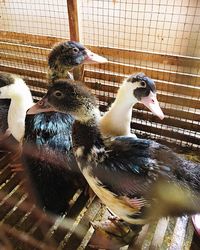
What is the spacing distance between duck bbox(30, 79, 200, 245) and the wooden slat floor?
0.28m

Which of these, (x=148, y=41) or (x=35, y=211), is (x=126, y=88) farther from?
(x=148, y=41)

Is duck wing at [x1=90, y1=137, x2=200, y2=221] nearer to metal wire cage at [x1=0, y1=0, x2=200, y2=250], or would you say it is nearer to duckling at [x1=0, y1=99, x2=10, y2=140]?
metal wire cage at [x1=0, y1=0, x2=200, y2=250]

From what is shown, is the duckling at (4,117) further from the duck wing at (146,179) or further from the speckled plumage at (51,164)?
the duck wing at (146,179)

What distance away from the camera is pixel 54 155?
6.23 ft

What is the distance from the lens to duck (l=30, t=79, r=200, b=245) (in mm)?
1500

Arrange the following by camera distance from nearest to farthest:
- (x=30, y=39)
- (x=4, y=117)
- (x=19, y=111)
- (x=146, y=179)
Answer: (x=146, y=179) < (x=19, y=111) < (x=4, y=117) < (x=30, y=39)

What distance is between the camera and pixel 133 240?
6.08 ft

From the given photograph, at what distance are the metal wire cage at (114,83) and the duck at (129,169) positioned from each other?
42 cm

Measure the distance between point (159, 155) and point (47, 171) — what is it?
69 centimetres

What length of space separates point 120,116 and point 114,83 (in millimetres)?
729

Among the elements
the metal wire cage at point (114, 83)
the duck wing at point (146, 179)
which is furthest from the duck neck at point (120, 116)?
the metal wire cage at point (114, 83)

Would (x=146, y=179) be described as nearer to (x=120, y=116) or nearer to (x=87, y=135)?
(x=87, y=135)

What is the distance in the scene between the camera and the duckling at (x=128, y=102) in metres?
1.78

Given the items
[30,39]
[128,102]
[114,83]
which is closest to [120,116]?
[128,102]
